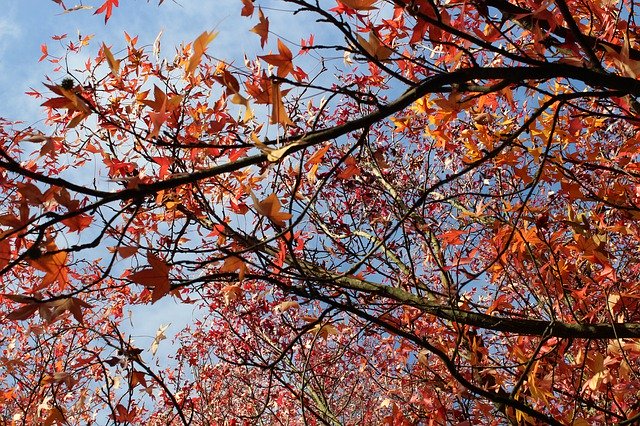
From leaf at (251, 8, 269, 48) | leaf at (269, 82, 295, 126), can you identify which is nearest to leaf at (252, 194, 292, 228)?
leaf at (269, 82, 295, 126)

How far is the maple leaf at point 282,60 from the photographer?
1.70 meters

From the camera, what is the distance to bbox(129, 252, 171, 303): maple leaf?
1622 mm

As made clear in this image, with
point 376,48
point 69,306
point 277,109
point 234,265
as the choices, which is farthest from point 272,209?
point 69,306

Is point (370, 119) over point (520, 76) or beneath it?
beneath

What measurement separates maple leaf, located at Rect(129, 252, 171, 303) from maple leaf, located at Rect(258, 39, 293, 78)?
75 centimetres

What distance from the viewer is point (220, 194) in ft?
11.2

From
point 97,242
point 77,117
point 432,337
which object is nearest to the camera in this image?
point 97,242

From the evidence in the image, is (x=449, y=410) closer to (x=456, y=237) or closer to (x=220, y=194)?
(x=456, y=237)

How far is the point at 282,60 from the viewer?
174cm

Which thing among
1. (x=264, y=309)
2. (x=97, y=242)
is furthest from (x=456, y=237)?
(x=264, y=309)

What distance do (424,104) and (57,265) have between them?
2160 millimetres

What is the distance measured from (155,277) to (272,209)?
45 centimetres

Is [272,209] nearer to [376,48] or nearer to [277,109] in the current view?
[277,109]

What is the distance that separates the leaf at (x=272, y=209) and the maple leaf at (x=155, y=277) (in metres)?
0.38
